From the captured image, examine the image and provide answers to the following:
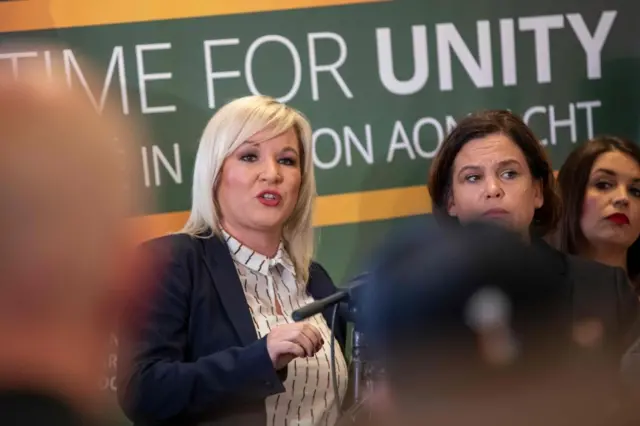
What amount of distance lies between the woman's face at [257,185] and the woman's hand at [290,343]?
19cm

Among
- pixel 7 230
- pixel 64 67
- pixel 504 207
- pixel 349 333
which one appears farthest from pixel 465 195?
pixel 7 230

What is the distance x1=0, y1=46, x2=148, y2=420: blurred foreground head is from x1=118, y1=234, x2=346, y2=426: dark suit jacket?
17.0 inches

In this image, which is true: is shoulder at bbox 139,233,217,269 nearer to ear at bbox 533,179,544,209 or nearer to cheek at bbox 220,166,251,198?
cheek at bbox 220,166,251,198

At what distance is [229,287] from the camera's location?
1.12 metres

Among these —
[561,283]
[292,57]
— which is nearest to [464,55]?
[292,57]

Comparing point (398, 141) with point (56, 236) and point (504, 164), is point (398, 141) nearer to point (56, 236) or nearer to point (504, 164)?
point (504, 164)

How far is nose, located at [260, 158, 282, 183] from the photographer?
1.15 metres

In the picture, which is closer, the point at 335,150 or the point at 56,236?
the point at 56,236

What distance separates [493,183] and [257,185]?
34cm

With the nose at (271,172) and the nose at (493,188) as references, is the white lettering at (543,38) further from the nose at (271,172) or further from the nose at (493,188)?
the nose at (271,172)

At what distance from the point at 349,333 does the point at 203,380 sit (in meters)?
0.26

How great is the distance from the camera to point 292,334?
103 centimetres

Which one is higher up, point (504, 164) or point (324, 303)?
point (504, 164)

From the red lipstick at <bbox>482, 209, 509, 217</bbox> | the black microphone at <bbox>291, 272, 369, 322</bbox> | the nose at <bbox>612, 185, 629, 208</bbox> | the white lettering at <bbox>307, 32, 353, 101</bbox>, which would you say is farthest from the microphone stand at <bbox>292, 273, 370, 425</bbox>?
the nose at <bbox>612, 185, 629, 208</bbox>
